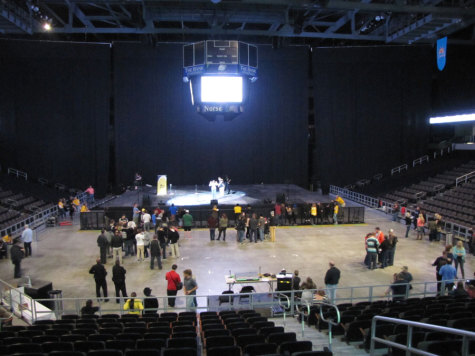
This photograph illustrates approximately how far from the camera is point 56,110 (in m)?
30.0

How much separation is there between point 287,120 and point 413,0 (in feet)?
40.0

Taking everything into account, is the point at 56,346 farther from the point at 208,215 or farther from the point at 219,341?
the point at 208,215

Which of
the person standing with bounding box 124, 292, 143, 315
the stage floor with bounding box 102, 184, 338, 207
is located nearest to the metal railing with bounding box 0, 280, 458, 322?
the person standing with bounding box 124, 292, 143, 315

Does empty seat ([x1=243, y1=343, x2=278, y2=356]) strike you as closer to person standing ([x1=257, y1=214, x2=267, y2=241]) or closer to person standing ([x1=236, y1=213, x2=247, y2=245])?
person standing ([x1=236, y1=213, x2=247, y2=245])

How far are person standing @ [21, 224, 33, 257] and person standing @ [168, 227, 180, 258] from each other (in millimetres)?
4976

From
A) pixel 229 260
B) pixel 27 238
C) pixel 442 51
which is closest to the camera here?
pixel 229 260

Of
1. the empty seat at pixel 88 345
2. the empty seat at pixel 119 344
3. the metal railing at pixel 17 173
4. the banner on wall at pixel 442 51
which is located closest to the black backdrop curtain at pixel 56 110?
the metal railing at pixel 17 173

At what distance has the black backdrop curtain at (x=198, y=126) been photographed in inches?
1221

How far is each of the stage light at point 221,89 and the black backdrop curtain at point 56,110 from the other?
12827mm

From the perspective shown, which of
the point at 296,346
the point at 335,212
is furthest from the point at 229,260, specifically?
the point at 296,346

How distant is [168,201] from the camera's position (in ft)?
77.4

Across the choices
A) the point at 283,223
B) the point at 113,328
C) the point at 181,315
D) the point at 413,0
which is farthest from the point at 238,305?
the point at 413,0

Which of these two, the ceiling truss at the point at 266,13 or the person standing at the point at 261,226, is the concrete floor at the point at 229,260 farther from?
the ceiling truss at the point at 266,13

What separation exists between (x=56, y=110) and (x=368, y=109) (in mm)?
23703
